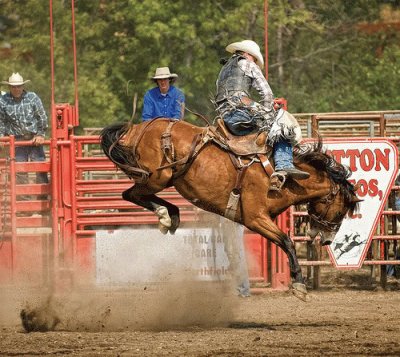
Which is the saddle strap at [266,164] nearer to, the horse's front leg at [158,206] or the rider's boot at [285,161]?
the rider's boot at [285,161]

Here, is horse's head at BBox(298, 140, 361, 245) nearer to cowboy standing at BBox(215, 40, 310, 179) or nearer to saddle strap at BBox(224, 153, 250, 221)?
cowboy standing at BBox(215, 40, 310, 179)

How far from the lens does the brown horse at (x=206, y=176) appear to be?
9.72 metres

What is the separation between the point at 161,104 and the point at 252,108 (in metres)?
2.71

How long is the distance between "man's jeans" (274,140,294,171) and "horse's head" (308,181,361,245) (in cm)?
57

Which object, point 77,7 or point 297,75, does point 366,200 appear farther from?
point 297,75

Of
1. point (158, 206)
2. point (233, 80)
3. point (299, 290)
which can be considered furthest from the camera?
point (158, 206)

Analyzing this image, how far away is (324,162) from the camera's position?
995cm

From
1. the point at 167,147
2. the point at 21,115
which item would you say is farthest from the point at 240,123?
the point at 21,115

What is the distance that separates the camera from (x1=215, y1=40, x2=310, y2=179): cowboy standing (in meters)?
9.68

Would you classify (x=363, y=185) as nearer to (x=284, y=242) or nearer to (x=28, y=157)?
(x=284, y=242)

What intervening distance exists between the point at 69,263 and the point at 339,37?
22051 millimetres

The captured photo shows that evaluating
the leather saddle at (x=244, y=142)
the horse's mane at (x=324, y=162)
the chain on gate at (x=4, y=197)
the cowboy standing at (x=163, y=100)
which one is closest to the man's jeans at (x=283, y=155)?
the leather saddle at (x=244, y=142)

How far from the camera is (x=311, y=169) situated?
10.0 metres

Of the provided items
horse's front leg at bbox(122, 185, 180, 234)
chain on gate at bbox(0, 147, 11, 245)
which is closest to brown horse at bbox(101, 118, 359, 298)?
horse's front leg at bbox(122, 185, 180, 234)
